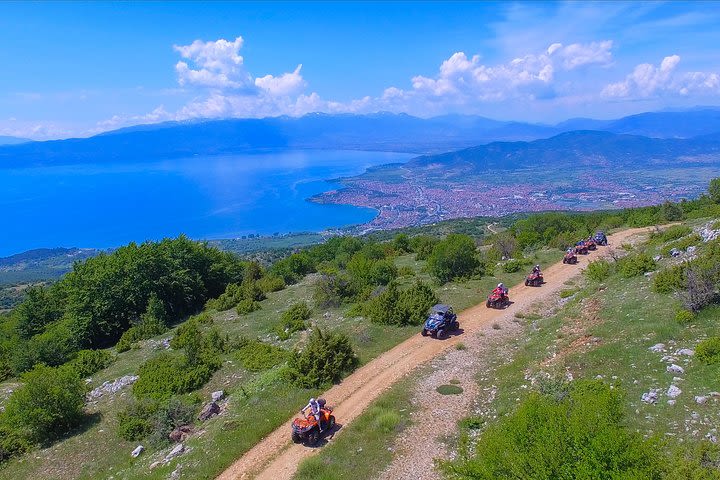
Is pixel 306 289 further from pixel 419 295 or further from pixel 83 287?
pixel 83 287

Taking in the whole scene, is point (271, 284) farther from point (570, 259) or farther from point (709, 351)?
point (709, 351)

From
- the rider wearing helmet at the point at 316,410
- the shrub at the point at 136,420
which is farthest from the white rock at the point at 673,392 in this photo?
the shrub at the point at 136,420

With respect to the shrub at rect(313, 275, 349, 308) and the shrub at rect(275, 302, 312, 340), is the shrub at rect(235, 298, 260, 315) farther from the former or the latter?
the shrub at rect(313, 275, 349, 308)

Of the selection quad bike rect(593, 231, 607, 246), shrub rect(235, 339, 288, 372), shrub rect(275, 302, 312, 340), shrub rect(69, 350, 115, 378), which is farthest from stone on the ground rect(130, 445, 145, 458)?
quad bike rect(593, 231, 607, 246)

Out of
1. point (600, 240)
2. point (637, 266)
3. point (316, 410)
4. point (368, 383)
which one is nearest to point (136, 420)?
point (316, 410)

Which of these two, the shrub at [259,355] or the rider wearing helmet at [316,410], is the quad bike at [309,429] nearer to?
the rider wearing helmet at [316,410]
